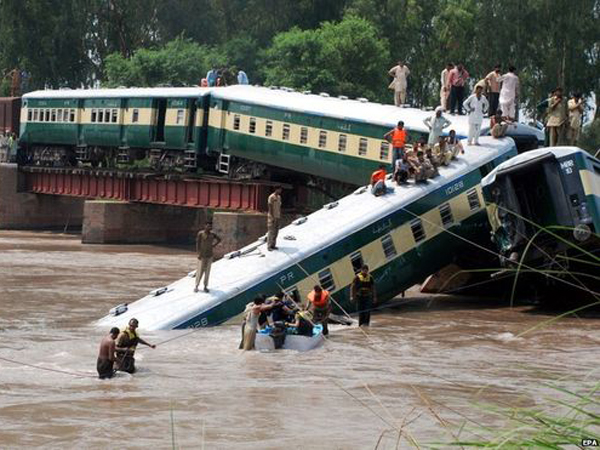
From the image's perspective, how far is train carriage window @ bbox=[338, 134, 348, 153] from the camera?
37.2 meters

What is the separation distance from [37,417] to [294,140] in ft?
82.0

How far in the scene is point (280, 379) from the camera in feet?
61.2

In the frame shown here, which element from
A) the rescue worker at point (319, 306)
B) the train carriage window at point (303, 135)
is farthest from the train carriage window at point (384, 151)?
the rescue worker at point (319, 306)

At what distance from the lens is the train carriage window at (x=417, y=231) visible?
26.8m

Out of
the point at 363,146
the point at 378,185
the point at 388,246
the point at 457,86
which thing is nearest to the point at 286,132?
the point at 363,146

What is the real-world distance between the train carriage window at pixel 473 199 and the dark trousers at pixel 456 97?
21.0ft

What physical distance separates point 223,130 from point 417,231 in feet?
58.3

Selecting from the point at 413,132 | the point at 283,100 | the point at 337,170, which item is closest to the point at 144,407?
the point at 413,132

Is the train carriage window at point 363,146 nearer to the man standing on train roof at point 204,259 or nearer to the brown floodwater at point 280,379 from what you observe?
the brown floodwater at point 280,379

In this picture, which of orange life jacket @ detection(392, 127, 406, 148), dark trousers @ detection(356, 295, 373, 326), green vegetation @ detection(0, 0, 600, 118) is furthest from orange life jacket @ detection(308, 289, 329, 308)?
green vegetation @ detection(0, 0, 600, 118)

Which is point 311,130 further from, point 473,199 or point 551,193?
point 551,193

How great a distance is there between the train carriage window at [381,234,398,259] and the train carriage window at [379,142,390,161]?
8836 mm

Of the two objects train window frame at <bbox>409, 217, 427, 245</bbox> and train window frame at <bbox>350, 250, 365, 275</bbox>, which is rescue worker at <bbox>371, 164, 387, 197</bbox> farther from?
train window frame at <bbox>350, 250, 365, 275</bbox>

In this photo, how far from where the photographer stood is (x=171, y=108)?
4644 cm
